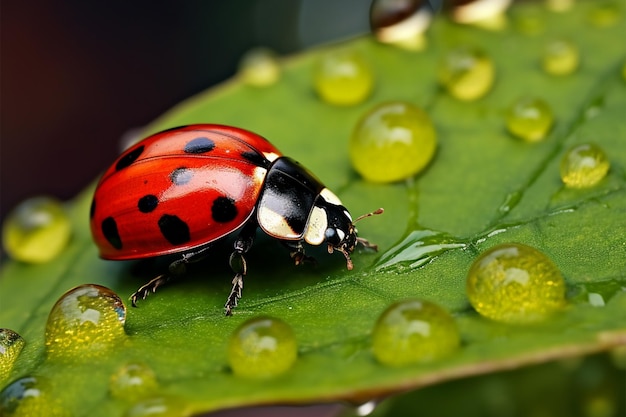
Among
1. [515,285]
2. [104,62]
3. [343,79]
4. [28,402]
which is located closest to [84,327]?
[28,402]

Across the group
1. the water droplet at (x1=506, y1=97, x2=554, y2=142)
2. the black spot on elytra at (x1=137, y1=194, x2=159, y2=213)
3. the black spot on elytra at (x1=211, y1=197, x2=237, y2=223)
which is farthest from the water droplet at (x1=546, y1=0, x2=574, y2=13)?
the black spot on elytra at (x1=137, y1=194, x2=159, y2=213)

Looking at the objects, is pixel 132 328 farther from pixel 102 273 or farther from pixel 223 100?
pixel 223 100

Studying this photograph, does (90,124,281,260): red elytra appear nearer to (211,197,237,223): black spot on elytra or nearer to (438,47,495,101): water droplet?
(211,197,237,223): black spot on elytra

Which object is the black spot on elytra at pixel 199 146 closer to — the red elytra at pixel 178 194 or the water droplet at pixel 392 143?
the red elytra at pixel 178 194

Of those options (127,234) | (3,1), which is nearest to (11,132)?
(3,1)

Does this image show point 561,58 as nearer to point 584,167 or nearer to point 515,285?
point 584,167

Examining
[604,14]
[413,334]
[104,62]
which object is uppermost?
[604,14]

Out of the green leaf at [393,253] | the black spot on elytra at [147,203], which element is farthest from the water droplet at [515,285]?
the black spot on elytra at [147,203]
